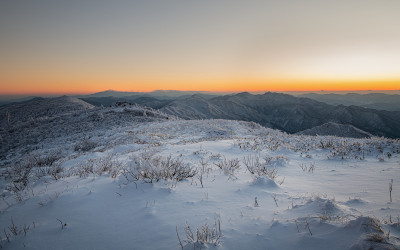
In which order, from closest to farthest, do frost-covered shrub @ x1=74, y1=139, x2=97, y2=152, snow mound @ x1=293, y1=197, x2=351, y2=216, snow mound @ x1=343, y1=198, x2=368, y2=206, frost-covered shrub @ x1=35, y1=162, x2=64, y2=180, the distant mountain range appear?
snow mound @ x1=293, y1=197, x2=351, y2=216, snow mound @ x1=343, y1=198, x2=368, y2=206, frost-covered shrub @ x1=35, y1=162, x2=64, y2=180, frost-covered shrub @ x1=74, y1=139, x2=97, y2=152, the distant mountain range

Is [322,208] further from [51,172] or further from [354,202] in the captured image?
[51,172]

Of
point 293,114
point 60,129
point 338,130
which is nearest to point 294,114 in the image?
point 293,114

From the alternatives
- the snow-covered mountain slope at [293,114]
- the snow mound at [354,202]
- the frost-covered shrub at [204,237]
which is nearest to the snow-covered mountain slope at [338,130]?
the snow mound at [354,202]

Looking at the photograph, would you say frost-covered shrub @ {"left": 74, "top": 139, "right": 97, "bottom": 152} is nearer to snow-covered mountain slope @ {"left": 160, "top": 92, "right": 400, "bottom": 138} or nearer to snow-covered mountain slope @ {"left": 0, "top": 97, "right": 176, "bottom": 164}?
snow-covered mountain slope @ {"left": 0, "top": 97, "right": 176, "bottom": 164}

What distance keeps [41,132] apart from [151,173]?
2957 cm

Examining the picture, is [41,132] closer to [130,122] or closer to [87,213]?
[130,122]

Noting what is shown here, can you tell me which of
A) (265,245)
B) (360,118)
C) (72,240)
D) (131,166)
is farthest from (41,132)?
(360,118)

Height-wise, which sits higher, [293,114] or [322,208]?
[322,208]

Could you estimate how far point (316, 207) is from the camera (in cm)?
260

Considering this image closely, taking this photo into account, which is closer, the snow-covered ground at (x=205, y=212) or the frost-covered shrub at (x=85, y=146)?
the snow-covered ground at (x=205, y=212)

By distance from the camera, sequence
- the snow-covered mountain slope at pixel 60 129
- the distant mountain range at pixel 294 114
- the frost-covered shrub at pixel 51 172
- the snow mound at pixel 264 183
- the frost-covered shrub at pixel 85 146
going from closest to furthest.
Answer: the snow mound at pixel 264 183
the frost-covered shrub at pixel 51 172
the frost-covered shrub at pixel 85 146
the snow-covered mountain slope at pixel 60 129
the distant mountain range at pixel 294 114

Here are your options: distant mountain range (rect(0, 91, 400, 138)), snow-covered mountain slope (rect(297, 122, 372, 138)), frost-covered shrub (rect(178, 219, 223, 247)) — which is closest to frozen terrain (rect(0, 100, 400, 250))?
frost-covered shrub (rect(178, 219, 223, 247))

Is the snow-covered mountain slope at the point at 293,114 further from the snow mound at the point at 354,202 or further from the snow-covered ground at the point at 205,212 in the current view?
the snow mound at the point at 354,202

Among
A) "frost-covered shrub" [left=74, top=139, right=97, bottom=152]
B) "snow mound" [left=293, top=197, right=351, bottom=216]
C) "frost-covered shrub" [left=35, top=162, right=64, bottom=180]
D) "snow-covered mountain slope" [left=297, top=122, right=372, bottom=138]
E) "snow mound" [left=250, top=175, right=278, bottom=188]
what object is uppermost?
"snow mound" [left=293, top=197, right=351, bottom=216]
